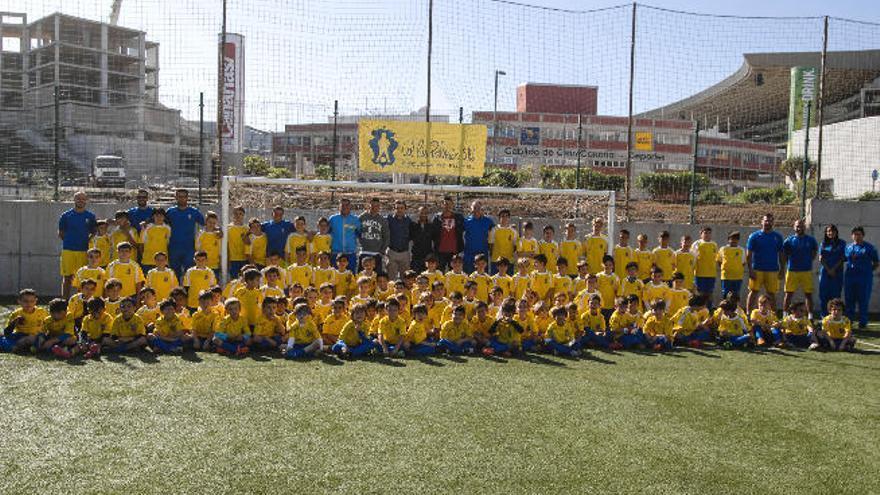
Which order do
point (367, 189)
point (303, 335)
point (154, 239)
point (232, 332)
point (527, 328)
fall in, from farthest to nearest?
1. point (367, 189)
2. point (154, 239)
3. point (527, 328)
4. point (232, 332)
5. point (303, 335)

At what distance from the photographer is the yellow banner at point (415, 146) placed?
12.4 meters

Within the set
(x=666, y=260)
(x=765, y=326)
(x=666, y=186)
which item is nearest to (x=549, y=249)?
(x=666, y=260)

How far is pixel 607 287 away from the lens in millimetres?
10164

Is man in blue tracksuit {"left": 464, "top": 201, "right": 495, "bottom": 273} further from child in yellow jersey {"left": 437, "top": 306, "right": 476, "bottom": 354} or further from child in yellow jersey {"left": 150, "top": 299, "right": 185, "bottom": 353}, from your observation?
child in yellow jersey {"left": 150, "top": 299, "right": 185, "bottom": 353}

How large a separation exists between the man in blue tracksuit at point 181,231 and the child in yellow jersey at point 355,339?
322 cm

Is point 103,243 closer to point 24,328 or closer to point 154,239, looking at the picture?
point 154,239

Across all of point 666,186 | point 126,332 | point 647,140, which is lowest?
point 126,332

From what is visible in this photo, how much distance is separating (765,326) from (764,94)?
40557 millimetres

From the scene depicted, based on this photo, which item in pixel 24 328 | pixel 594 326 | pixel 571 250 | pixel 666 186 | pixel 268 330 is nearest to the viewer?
A: pixel 24 328

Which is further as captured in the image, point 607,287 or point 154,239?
point 607,287

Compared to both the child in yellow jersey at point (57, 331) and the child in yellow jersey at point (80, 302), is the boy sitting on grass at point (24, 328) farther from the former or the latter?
the child in yellow jersey at point (80, 302)

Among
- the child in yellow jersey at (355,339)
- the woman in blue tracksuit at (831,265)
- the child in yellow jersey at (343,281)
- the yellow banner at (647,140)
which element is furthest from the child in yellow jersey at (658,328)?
the yellow banner at (647,140)

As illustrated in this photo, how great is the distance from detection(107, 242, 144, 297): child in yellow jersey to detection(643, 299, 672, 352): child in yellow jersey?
6.10 m

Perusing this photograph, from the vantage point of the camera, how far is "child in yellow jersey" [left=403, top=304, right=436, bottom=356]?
8.22 meters
